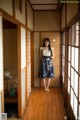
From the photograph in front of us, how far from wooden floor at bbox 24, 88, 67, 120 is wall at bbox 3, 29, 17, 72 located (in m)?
1.05

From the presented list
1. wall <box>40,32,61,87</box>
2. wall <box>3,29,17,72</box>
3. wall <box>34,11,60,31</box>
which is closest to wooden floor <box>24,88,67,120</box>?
wall <box>40,32,61,87</box>

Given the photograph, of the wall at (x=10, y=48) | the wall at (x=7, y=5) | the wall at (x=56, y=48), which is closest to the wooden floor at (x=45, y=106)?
the wall at (x=56, y=48)

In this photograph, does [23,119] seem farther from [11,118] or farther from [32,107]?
[32,107]

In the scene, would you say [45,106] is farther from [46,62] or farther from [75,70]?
[75,70]

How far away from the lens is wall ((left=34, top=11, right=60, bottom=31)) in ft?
21.0

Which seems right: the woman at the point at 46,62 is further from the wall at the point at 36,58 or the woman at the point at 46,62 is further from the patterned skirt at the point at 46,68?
the wall at the point at 36,58

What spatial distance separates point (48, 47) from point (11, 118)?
9.37 feet

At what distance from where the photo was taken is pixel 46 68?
6133 millimetres

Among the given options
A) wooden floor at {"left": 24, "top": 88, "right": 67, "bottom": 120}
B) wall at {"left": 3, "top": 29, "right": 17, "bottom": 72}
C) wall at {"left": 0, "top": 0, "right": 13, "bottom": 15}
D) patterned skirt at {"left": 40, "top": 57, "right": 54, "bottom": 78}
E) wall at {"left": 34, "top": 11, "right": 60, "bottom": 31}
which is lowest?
wooden floor at {"left": 24, "top": 88, "right": 67, "bottom": 120}

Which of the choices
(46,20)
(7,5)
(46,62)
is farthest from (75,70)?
(46,20)

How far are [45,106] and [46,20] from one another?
115 inches

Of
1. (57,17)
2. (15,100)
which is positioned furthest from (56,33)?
(15,100)

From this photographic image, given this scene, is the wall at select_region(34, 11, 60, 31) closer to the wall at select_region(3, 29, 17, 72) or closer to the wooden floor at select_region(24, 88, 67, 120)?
the wall at select_region(3, 29, 17, 72)

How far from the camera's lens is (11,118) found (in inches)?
153
